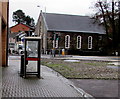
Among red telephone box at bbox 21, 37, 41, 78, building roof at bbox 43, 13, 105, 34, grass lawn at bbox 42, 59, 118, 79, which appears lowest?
grass lawn at bbox 42, 59, 118, 79

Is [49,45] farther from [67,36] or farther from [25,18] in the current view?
[25,18]

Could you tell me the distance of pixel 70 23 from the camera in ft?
195

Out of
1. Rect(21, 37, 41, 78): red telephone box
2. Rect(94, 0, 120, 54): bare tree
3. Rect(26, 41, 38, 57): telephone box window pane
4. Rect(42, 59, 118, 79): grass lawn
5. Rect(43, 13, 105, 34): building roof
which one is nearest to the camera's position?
Rect(21, 37, 41, 78): red telephone box

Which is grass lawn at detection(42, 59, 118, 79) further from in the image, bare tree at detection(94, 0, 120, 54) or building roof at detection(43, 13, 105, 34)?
building roof at detection(43, 13, 105, 34)

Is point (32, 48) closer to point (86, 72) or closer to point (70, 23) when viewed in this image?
point (86, 72)

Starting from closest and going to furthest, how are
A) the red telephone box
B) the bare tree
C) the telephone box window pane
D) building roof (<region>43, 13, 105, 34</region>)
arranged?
1. the red telephone box
2. the telephone box window pane
3. the bare tree
4. building roof (<region>43, 13, 105, 34</region>)

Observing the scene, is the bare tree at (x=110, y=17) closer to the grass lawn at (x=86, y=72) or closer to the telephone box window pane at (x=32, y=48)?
the grass lawn at (x=86, y=72)

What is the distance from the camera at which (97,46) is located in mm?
59250

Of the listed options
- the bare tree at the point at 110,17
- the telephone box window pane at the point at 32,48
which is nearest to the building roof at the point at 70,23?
the bare tree at the point at 110,17

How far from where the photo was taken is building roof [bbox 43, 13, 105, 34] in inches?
2218

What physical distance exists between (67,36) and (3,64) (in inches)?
1662

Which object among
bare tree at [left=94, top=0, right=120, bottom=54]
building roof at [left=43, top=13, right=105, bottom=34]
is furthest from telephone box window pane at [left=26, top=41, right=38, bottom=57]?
building roof at [left=43, top=13, right=105, bottom=34]

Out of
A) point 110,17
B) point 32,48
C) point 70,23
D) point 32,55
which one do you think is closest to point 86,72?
point 32,55

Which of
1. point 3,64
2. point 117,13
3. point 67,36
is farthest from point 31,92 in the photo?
point 67,36
